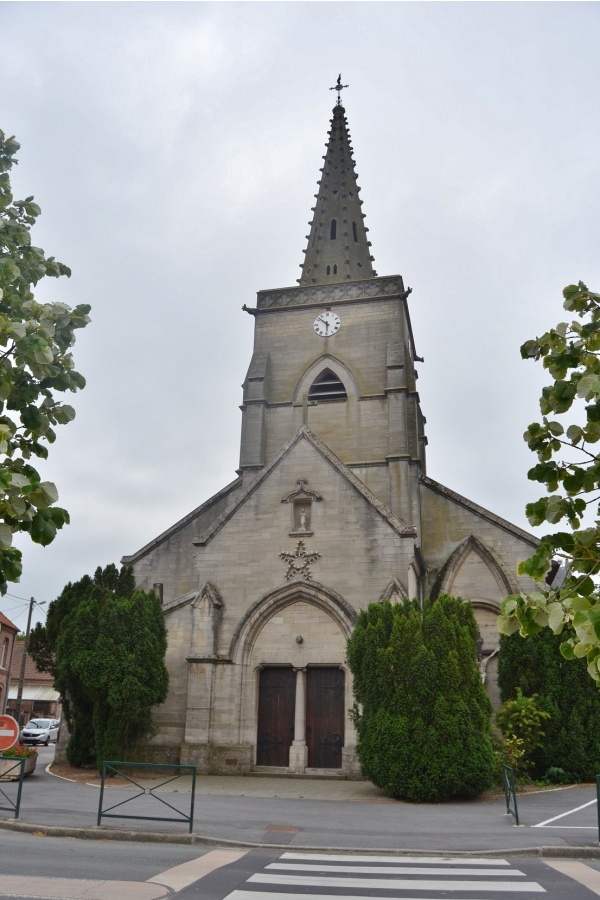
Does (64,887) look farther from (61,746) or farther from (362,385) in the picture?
(362,385)

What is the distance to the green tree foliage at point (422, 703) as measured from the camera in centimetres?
1606

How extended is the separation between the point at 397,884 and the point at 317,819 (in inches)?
197

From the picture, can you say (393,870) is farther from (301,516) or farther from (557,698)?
(301,516)

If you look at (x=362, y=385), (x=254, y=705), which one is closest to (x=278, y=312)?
(x=362, y=385)

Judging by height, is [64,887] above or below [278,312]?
below

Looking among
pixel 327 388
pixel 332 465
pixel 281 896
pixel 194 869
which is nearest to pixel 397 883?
pixel 281 896

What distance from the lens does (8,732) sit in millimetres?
12875

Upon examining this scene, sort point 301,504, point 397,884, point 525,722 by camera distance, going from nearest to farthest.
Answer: point 397,884 → point 525,722 → point 301,504

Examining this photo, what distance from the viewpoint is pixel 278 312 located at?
3316cm

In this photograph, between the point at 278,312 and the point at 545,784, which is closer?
the point at 545,784

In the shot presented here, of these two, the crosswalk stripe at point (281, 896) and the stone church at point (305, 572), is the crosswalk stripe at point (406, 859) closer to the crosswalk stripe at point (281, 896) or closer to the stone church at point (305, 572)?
→ the crosswalk stripe at point (281, 896)

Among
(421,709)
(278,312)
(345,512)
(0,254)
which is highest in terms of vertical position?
(278,312)

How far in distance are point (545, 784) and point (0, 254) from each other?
17549mm

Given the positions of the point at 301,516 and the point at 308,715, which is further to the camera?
the point at 301,516
